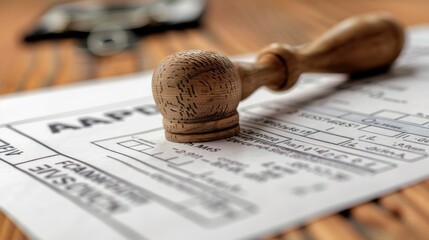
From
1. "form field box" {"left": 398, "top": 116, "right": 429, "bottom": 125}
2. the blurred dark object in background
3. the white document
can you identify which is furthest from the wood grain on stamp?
the blurred dark object in background

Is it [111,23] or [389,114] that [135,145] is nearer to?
[389,114]

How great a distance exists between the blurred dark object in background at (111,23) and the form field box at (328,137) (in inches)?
24.4

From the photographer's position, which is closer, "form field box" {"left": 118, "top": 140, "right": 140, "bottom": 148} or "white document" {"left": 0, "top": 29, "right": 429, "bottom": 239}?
"white document" {"left": 0, "top": 29, "right": 429, "bottom": 239}

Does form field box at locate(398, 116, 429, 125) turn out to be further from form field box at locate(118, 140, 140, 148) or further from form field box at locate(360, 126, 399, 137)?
form field box at locate(118, 140, 140, 148)

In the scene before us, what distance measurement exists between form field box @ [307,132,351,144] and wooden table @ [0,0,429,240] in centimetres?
10

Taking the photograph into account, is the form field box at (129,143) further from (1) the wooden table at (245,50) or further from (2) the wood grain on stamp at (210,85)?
(1) the wooden table at (245,50)

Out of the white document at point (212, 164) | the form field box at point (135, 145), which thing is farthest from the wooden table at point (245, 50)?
the form field box at point (135, 145)

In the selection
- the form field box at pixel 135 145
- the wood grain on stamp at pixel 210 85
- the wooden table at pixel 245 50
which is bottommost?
the wooden table at pixel 245 50

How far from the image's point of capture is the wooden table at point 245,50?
353 millimetres

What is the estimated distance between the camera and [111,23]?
1200 mm

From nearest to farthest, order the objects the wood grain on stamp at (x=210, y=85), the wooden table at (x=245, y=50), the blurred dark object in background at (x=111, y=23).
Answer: the wooden table at (x=245, y=50) < the wood grain on stamp at (x=210, y=85) < the blurred dark object in background at (x=111, y=23)

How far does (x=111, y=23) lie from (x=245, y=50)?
0.99ft

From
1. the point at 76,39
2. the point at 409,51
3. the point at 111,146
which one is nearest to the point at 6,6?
the point at 76,39

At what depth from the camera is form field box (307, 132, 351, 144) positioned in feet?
1.64
